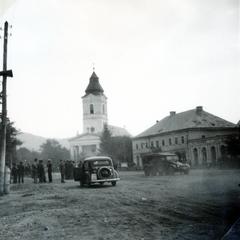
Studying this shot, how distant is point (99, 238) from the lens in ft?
22.7

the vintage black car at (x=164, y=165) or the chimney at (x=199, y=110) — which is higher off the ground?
the chimney at (x=199, y=110)

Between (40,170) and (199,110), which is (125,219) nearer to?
(40,170)

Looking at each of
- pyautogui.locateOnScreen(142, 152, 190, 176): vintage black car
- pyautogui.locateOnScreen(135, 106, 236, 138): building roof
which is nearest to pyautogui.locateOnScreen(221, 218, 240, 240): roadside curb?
pyautogui.locateOnScreen(142, 152, 190, 176): vintage black car

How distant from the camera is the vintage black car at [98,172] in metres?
18.9

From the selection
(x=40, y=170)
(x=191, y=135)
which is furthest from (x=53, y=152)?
(x=40, y=170)

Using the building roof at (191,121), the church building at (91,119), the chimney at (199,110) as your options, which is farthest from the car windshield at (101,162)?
the church building at (91,119)

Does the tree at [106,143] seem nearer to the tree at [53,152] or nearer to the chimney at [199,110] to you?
the tree at [53,152]

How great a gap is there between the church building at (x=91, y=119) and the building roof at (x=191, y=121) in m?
26.0

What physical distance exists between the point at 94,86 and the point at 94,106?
15.4 ft

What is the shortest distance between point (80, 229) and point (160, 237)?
1875 millimetres

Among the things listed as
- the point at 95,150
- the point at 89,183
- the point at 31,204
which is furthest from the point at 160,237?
the point at 95,150

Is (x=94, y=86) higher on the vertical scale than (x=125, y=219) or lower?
higher

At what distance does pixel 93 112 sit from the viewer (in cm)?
8650

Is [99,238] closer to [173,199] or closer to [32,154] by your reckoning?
[173,199]
